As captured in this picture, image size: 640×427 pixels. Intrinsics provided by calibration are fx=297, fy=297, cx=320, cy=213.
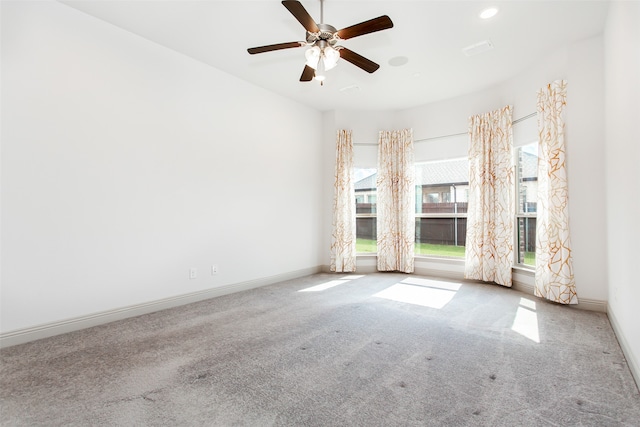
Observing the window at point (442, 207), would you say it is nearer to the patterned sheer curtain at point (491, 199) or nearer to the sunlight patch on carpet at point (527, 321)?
the patterned sheer curtain at point (491, 199)

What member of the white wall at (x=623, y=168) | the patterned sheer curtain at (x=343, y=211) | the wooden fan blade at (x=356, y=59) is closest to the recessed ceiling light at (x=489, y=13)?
the white wall at (x=623, y=168)

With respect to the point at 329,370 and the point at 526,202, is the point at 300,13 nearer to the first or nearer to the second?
the point at 329,370

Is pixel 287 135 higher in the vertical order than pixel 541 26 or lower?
lower

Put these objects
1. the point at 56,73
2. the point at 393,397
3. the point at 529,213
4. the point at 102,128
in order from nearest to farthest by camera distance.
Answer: the point at 393,397
the point at 56,73
the point at 102,128
the point at 529,213

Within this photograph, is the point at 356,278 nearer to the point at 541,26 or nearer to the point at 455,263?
the point at 455,263

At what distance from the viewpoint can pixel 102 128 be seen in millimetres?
3146

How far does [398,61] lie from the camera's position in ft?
13.0

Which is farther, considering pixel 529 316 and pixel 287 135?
pixel 287 135

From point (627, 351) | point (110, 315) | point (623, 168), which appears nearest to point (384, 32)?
point (623, 168)

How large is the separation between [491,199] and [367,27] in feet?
11.4

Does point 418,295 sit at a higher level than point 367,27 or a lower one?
lower

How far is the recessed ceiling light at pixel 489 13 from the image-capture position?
9.73 ft

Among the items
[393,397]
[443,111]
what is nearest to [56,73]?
[393,397]

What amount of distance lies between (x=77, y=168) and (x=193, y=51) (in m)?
1.97
